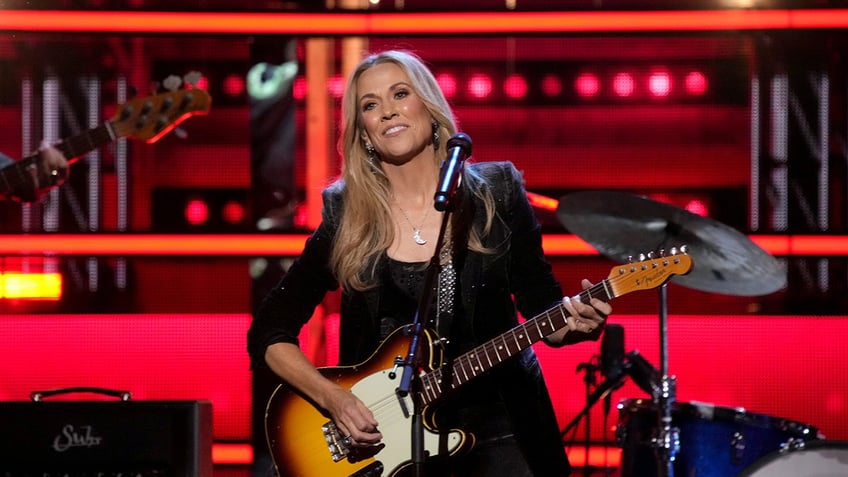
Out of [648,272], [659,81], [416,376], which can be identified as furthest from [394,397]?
[659,81]

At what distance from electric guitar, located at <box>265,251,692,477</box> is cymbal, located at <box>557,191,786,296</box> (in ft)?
3.59

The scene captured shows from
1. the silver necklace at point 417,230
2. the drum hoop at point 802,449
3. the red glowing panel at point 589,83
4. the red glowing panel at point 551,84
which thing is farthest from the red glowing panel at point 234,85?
the drum hoop at point 802,449

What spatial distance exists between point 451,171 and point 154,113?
108 inches

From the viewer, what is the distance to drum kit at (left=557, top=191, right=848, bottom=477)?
12.8 feet

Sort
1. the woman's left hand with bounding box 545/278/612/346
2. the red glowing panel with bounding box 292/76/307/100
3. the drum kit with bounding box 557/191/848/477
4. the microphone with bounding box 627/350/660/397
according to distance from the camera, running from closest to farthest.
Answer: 1. the woman's left hand with bounding box 545/278/612/346
2. the drum kit with bounding box 557/191/848/477
3. the microphone with bounding box 627/350/660/397
4. the red glowing panel with bounding box 292/76/307/100

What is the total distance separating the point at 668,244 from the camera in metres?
4.07

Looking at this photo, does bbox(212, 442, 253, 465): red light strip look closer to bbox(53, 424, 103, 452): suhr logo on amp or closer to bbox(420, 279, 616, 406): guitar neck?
bbox(53, 424, 103, 452): suhr logo on amp

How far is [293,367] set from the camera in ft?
10.7

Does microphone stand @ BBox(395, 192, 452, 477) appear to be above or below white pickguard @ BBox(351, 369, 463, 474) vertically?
above

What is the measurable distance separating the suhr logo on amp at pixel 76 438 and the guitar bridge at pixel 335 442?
0.69m

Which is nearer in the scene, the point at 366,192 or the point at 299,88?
the point at 366,192

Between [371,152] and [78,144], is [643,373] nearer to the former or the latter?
[371,152]

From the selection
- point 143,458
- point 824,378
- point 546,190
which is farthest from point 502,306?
point 824,378

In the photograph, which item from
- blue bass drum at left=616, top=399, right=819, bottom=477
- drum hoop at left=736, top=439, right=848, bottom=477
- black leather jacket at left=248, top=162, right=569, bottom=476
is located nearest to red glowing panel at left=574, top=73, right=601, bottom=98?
blue bass drum at left=616, top=399, right=819, bottom=477
